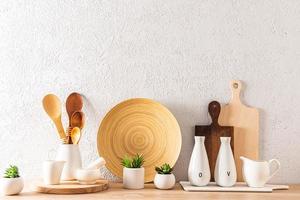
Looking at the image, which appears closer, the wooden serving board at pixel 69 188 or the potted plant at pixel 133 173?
the wooden serving board at pixel 69 188

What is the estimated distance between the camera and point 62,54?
175 cm

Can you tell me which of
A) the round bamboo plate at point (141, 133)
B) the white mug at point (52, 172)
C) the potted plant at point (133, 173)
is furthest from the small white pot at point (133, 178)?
the white mug at point (52, 172)

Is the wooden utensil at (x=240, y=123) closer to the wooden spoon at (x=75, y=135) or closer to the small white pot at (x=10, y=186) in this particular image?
the wooden spoon at (x=75, y=135)

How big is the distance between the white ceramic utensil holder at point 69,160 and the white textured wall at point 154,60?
0.50ft

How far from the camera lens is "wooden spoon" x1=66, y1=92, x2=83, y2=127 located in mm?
1711

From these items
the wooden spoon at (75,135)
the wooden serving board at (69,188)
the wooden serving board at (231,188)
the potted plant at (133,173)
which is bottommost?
the wooden serving board at (231,188)

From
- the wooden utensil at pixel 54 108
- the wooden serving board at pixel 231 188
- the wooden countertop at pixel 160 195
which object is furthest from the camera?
the wooden utensil at pixel 54 108

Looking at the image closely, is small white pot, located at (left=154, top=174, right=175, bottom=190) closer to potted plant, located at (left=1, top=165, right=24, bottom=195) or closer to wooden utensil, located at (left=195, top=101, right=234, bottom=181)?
wooden utensil, located at (left=195, top=101, right=234, bottom=181)

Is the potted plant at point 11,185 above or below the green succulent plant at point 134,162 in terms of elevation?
below

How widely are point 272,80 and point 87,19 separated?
31.8 inches

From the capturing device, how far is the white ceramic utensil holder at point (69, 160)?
5.21 ft

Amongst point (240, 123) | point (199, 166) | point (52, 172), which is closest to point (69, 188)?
point (52, 172)

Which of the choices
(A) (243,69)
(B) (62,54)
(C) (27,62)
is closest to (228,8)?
(A) (243,69)

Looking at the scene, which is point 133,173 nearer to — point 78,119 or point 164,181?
point 164,181
